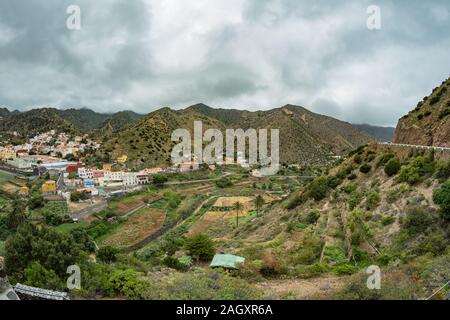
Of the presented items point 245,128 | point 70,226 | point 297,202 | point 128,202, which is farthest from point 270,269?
point 245,128

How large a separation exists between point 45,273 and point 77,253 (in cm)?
208

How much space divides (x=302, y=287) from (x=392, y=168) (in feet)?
36.8

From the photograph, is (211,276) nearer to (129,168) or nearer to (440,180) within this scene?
(440,180)

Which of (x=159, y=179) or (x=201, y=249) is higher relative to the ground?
(x=201, y=249)

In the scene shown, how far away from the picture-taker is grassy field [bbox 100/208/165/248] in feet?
104

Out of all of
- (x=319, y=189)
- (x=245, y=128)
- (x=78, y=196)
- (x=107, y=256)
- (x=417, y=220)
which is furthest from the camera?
(x=245, y=128)

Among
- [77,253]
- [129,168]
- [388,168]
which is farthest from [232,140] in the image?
[77,253]

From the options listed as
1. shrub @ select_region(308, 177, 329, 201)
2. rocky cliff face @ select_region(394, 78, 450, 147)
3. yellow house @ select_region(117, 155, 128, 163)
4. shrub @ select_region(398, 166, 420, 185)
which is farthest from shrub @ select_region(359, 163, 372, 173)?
yellow house @ select_region(117, 155, 128, 163)

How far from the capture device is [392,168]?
62.2 feet

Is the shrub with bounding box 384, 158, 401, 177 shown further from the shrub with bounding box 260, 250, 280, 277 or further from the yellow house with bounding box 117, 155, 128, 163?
the yellow house with bounding box 117, 155, 128, 163

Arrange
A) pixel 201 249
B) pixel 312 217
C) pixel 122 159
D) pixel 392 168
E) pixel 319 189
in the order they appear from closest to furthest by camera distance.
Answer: pixel 201 249 → pixel 392 168 → pixel 312 217 → pixel 319 189 → pixel 122 159

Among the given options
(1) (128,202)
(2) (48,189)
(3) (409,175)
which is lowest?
(1) (128,202)

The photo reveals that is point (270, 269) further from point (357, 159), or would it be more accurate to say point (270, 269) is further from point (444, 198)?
point (357, 159)

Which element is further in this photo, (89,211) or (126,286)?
(89,211)
